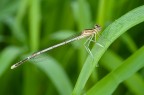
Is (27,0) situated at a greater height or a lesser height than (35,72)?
greater

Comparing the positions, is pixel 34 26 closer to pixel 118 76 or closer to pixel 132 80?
pixel 132 80

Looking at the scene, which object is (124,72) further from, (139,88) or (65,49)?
(65,49)

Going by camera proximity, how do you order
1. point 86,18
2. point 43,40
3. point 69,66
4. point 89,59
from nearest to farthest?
point 89,59 → point 86,18 → point 69,66 → point 43,40

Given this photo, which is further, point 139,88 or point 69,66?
point 69,66

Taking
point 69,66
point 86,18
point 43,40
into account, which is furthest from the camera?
point 43,40

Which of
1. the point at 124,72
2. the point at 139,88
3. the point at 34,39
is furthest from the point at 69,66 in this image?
the point at 124,72

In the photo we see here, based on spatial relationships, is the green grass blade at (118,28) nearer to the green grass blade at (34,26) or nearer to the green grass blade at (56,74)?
the green grass blade at (56,74)

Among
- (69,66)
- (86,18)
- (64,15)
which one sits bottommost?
(69,66)
